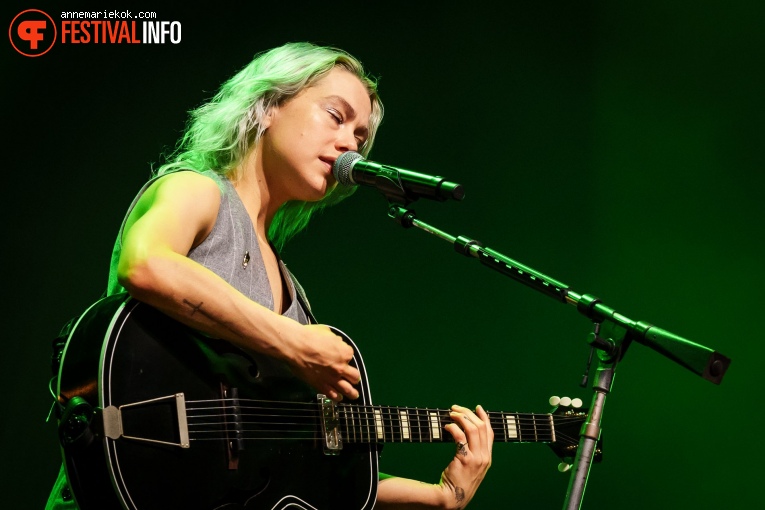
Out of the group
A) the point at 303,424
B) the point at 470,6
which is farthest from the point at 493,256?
the point at 470,6

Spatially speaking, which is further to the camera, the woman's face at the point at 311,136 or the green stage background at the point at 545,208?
the green stage background at the point at 545,208

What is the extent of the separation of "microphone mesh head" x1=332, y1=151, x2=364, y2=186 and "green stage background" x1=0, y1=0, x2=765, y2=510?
41.1 inches

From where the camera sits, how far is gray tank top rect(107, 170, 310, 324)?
1985 millimetres

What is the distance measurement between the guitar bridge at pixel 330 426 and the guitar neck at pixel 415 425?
0.08ft

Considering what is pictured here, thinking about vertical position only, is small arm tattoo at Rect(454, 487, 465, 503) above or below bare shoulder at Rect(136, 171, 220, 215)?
below

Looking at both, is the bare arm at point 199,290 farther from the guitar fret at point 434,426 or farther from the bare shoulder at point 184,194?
the guitar fret at point 434,426

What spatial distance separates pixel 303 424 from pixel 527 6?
2255mm

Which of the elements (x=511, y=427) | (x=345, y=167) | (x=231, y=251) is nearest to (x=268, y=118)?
(x=345, y=167)

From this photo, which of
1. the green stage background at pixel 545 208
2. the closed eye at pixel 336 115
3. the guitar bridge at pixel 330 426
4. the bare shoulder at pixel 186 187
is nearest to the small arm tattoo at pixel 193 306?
the bare shoulder at pixel 186 187

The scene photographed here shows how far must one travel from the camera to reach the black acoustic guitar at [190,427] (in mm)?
1554

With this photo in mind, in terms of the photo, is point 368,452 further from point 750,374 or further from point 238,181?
point 750,374

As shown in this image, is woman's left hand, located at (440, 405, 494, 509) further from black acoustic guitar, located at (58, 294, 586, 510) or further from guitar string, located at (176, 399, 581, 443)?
black acoustic guitar, located at (58, 294, 586, 510)

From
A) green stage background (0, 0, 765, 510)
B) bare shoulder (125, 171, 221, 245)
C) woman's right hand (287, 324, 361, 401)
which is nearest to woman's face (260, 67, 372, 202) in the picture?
bare shoulder (125, 171, 221, 245)

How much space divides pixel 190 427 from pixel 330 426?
400 mm
